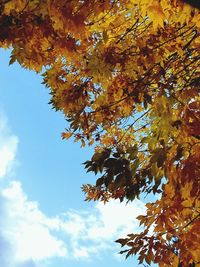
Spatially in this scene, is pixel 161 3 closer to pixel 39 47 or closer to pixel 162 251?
pixel 39 47

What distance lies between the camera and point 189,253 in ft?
13.4

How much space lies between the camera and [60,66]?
6.52 m

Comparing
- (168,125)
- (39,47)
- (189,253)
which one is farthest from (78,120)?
(189,253)

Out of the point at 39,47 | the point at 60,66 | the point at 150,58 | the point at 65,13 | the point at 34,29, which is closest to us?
the point at 65,13

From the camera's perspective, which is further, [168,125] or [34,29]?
[34,29]

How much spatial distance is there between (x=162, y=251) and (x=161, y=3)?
9.02 feet

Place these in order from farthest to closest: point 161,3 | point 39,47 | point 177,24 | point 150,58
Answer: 1. point 177,24
2. point 150,58
3. point 39,47
4. point 161,3

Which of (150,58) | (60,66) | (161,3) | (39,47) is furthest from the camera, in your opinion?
(60,66)

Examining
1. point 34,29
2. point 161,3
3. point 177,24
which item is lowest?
point 161,3

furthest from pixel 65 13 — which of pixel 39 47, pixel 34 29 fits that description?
pixel 39 47

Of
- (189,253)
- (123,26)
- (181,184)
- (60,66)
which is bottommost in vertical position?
(189,253)

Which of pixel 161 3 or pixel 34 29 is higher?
pixel 34 29

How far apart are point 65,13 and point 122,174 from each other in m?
1.79

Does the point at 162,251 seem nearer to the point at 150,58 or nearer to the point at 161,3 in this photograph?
the point at 150,58
